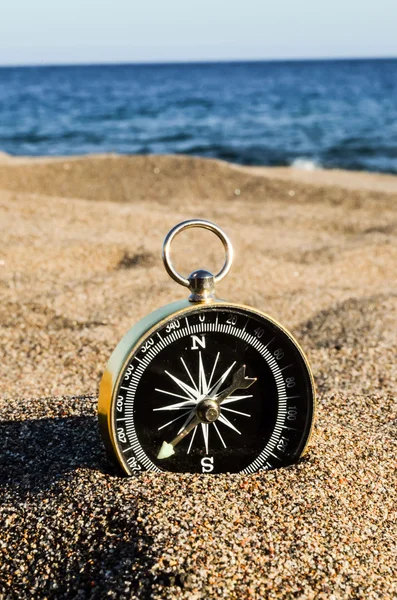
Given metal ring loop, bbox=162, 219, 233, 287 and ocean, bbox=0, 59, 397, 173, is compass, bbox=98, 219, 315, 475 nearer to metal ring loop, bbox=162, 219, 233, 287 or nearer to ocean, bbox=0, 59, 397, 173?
metal ring loop, bbox=162, 219, 233, 287

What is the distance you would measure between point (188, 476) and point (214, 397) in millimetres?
227

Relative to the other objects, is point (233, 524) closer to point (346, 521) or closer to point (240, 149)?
point (346, 521)

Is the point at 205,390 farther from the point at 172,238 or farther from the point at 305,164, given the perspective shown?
the point at 305,164

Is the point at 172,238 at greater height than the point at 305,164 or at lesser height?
lesser

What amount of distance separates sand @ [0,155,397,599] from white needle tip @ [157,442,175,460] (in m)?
0.07

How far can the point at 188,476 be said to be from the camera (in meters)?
2.04

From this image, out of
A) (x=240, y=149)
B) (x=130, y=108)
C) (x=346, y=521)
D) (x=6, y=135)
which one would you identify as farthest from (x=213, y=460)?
(x=130, y=108)

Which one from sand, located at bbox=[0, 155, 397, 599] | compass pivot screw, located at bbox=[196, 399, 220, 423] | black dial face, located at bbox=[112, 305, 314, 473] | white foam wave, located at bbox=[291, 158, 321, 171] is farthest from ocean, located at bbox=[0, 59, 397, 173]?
compass pivot screw, located at bbox=[196, 399, 220, 423]

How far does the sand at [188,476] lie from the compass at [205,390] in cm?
8

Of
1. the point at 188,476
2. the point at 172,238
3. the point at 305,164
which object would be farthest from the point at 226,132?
the point at 188,476

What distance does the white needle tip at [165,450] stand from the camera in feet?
6.73

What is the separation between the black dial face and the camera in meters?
2.01

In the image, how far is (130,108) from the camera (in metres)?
28.0

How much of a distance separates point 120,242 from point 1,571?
3973 millimetres
